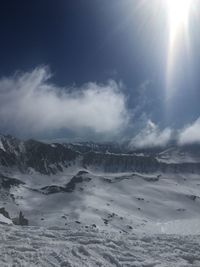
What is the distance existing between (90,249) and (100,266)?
9.91ft

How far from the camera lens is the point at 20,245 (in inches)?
1185

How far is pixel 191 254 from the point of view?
31453 millimetres

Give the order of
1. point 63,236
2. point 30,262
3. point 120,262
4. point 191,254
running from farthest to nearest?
point 63,236, point 191,254, point 120,262, point 30,262

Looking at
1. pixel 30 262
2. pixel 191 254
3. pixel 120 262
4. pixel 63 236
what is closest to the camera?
pixel 30 262

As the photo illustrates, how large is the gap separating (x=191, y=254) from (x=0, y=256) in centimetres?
1448

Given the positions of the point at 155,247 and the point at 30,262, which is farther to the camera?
the point at 155,247

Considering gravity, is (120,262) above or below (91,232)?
below

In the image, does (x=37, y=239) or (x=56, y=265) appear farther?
(x=37, y=239)

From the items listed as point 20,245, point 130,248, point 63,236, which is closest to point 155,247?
point 130,248

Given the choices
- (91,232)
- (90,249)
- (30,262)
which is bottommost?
(30,262)

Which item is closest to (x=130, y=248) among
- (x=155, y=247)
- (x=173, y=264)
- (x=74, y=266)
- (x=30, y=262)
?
(x=155, y=247)

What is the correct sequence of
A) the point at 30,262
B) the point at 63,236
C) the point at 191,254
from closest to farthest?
the point at 30,262 → the point at 191,254 → the point at 63,236

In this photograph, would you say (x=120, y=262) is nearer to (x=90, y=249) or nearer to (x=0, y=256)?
(x=90, y=249)

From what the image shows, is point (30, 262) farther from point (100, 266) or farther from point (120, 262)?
point (120, 262)
